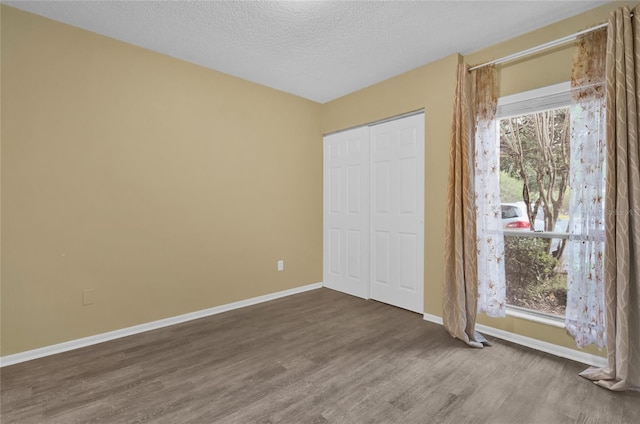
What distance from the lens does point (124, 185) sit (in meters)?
2.73

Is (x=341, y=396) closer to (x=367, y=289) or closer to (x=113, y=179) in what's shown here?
(x=367, y=289)

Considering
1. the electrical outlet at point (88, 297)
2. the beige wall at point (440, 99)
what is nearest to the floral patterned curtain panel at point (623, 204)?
the beige wall at point (440, 99)

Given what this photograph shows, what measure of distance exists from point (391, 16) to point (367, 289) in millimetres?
2882

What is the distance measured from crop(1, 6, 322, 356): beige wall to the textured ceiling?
296mm

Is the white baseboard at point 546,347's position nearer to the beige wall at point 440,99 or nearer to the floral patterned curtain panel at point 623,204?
the beige wall at point 440,99

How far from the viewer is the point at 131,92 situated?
9.02 feet

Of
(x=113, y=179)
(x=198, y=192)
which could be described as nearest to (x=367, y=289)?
(x=198, y=192)

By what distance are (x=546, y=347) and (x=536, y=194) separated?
49.5 inches

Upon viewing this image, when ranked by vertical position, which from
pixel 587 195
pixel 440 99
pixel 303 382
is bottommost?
pixel 303 382

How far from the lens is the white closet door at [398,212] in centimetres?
324

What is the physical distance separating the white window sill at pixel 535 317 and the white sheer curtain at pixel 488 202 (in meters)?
0.11

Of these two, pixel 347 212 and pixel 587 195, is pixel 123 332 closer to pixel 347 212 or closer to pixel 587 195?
pixel 347 212

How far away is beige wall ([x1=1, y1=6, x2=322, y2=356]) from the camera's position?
7.50 ft

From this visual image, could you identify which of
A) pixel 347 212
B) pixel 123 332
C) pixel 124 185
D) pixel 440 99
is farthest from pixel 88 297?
pixel 440 99
